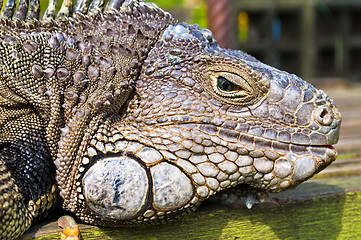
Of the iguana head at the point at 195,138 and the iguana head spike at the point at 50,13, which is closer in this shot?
the iguana head at the point at 195,138

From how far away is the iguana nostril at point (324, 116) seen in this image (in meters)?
2.72

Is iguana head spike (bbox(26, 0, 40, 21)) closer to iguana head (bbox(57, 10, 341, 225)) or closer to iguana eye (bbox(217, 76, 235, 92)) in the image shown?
iguana head (bbox(57, 10, 341, 225))

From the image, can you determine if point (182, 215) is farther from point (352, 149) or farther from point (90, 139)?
point (352, 149)

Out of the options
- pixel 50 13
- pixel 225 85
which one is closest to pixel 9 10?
pixel 50 13

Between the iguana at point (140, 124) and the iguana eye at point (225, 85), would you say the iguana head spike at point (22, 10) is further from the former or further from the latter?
the iguana eye at point (225, 85)

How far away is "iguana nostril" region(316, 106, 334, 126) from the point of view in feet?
8.93

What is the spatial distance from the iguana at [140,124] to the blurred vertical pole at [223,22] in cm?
442

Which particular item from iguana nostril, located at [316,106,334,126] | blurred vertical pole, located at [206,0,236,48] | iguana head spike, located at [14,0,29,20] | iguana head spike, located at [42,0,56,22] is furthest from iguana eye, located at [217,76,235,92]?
blurred vertical pole, located at [206,0,236,48]

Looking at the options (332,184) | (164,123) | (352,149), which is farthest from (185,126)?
(352,149)

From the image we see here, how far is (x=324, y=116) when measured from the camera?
2734 mm

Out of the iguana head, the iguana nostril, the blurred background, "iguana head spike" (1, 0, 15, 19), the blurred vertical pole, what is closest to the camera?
the iguana head

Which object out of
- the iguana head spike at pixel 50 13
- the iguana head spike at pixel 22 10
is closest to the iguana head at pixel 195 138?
the iguana head spike at pixel 50 13

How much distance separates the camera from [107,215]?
2584 millimetres

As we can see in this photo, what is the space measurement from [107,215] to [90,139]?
0.39 m
